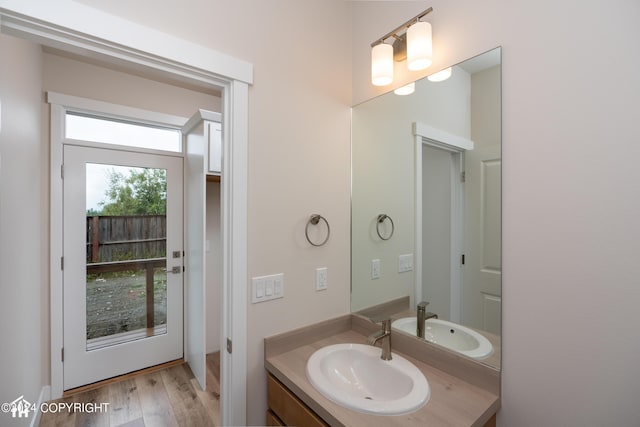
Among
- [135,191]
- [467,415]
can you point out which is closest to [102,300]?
[135,191]

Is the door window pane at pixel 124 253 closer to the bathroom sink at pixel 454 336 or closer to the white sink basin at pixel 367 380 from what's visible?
the white sink basin at pixel 367 380

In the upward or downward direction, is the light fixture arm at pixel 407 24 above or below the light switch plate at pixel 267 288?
above

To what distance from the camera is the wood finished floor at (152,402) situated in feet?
6.29

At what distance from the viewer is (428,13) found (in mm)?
1172

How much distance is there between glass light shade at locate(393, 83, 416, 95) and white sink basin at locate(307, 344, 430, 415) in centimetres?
122

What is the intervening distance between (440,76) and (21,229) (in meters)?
2.28

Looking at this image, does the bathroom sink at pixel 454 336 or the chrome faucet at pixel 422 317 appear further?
the chrome faucet at pixel 422 317

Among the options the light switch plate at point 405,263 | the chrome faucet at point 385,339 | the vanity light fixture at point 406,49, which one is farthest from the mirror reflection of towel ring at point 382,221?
the vanity light fixture at point 406,49

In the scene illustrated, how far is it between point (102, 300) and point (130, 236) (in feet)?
1.88

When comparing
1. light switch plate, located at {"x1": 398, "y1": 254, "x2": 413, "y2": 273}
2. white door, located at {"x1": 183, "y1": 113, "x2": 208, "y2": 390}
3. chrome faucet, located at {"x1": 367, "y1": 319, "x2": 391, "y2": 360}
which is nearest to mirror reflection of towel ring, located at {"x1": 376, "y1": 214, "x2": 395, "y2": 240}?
light switch plate, located at {"x1": 398, "y1": 254, "x2": 413, "y2": 273}

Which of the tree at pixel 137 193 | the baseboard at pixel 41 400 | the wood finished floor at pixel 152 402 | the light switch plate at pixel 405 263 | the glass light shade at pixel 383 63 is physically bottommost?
the wood finished floor at pixel 152 402

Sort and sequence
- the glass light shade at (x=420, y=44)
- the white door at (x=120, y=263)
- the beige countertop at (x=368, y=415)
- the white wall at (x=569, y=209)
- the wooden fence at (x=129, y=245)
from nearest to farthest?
the white wall at (x=569, y=209) → the beige countertop at (x=368, y=415) → the glass light shade at (x=420, y=44) → the white door at (x=120, y=263) → the wooden fence at (x=129, y=245)

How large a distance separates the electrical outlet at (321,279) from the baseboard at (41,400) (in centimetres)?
202

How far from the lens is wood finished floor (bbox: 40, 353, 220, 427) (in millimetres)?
1916
